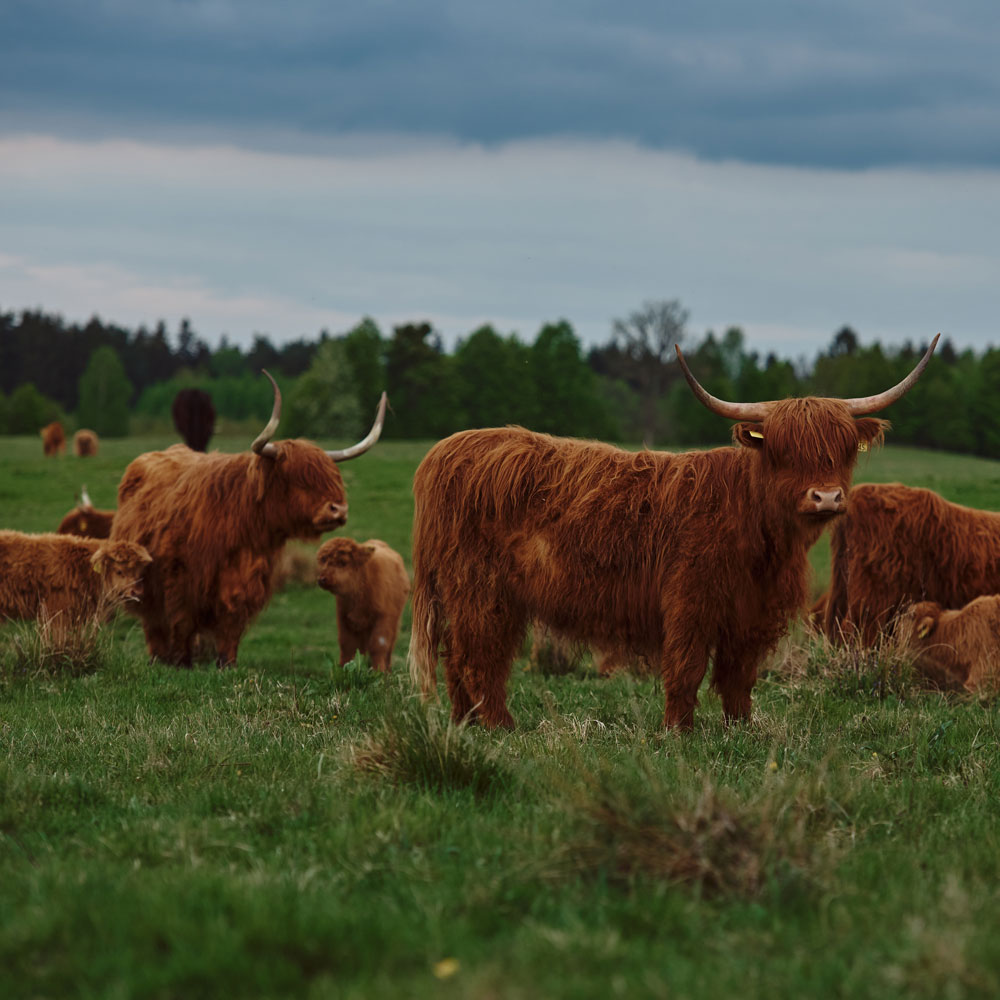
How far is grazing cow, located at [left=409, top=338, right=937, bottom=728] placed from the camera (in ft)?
18.5

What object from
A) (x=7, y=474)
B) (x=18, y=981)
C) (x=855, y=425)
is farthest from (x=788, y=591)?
(x=7, y=474)

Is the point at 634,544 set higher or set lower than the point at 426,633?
higher

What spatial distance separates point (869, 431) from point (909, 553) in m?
3.74

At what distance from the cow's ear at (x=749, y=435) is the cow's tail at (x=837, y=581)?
3.90 meters

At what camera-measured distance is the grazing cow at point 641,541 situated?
18.5 feet

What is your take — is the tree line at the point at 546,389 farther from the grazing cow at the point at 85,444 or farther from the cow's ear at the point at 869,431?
the cow's ear at the point at 869,431

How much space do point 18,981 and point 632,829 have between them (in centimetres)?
166

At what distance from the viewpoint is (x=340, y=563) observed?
→ 10055 mm

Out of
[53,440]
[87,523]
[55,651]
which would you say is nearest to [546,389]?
[53,440]

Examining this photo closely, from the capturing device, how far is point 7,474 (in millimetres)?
27641

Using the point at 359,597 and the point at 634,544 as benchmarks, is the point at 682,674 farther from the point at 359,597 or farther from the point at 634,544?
the point at 359,597

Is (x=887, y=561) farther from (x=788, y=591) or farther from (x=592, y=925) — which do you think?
(x=592, y=925)

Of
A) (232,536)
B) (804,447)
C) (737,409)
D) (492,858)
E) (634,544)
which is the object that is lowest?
(492,858)

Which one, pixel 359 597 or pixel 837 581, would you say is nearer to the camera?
pixel 837 581
